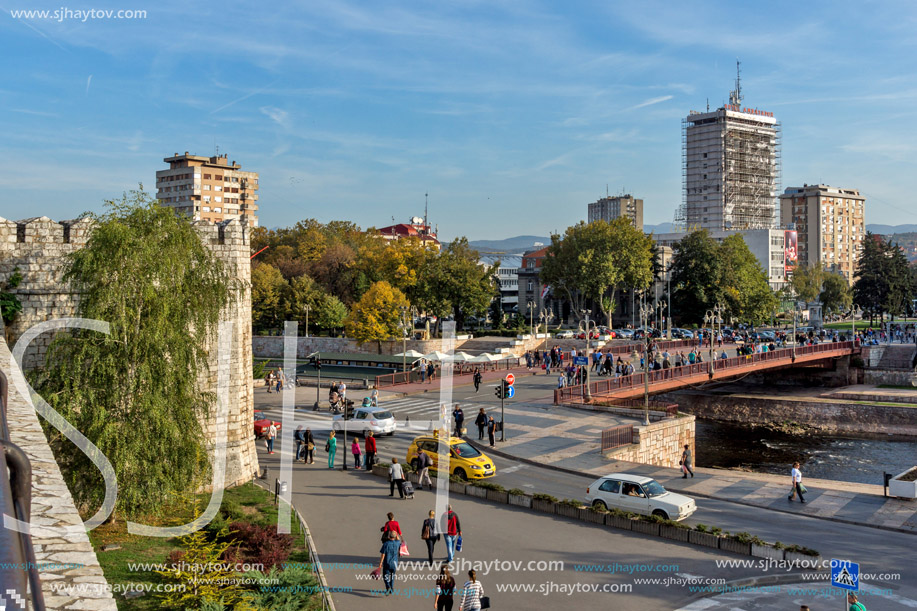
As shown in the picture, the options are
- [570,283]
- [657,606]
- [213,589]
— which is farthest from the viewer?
[570,283]

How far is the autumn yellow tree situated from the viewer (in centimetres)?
6084

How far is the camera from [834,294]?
109 metres

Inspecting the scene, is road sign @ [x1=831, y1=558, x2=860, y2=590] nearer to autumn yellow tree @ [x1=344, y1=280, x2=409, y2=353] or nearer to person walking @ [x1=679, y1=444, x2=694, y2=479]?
person walking @ [x1=679, y1=444, x2=694, y2=479]

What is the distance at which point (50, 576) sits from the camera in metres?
5.78

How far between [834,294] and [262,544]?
114 metres

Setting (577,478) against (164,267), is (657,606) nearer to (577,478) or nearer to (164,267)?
(577,478)

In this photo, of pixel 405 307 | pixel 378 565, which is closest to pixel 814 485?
pixel 378 565

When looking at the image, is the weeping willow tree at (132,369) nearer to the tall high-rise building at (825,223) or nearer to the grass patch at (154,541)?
the grass patch at (154,541)

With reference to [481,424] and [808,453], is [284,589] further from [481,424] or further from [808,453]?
[808,453]

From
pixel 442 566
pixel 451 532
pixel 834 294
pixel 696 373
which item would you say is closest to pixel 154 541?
pixel 451 532

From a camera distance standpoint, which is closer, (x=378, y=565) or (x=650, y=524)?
Answer: (x=378, y=565)

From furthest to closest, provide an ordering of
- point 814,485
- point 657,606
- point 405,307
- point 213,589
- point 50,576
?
point 405,307 < point 814,485 < point 657,606 < point 213,589 < point 50,576

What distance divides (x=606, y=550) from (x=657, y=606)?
3.02 m

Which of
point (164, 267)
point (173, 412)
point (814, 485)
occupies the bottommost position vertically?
point (814, 485)
